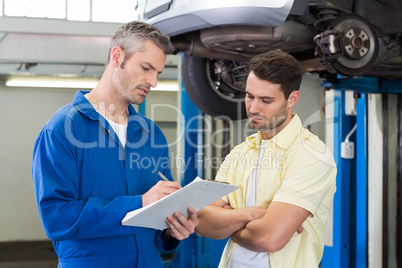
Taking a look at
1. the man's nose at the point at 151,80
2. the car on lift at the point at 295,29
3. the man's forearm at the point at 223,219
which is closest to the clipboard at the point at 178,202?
the man's forearm at the point at 223,219

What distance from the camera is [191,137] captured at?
447cm

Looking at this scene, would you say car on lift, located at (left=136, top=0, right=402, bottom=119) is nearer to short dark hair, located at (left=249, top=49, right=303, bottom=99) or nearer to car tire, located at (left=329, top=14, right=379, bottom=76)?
car tire, located at (left=329, top=14, right=379, bottom=76)

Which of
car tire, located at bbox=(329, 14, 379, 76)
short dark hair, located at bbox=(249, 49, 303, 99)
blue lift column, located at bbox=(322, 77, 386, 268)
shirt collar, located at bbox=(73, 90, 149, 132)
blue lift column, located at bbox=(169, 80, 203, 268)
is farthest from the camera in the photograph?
blue lift column, located at bbox=(169, 80, 203, 268)

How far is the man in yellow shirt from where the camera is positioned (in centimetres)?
148

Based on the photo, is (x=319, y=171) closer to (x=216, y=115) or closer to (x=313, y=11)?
(x=313, y=11)

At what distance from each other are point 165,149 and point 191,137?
2.85 meters

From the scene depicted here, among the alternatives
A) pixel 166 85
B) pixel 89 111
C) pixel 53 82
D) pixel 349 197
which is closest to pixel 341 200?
pixel 349 197

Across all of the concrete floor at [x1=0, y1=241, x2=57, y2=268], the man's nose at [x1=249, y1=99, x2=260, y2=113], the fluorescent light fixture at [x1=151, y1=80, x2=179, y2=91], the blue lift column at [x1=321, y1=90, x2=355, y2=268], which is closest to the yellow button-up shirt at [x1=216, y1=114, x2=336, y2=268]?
the man's nose at [x1=249, y1=99, x2=260, y2=113]

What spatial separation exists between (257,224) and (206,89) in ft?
5.93

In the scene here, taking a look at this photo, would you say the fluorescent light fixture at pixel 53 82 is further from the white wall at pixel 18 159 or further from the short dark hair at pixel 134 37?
the short dark hair at pixel 134 37

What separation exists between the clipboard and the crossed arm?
0.23m

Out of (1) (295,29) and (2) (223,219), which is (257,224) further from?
(1) (295,29)

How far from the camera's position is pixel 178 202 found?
4.17ft

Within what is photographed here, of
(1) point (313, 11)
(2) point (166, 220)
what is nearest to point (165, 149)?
(2) point (166, 220)
